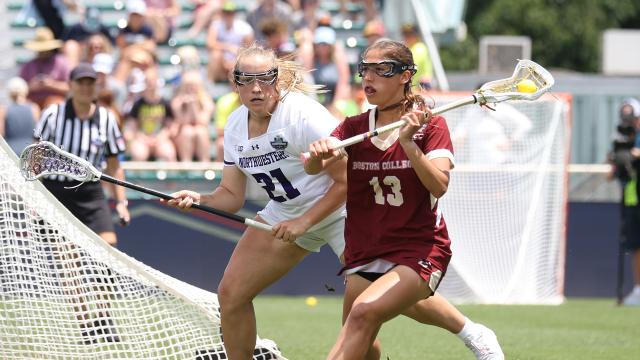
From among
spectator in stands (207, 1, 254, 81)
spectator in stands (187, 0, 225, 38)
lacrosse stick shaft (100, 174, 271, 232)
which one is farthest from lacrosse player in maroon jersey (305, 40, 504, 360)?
spectator in stands (187, 0, 225, 38)

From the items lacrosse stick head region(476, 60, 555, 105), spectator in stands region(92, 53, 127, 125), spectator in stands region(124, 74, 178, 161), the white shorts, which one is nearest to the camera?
lacrosse stick head region(476, 60, 555, 105)

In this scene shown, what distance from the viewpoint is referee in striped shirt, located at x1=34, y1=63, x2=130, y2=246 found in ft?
29.3

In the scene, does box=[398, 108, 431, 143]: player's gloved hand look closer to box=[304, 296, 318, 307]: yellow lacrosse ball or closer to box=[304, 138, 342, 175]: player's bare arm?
box=[304, 138, 342, 175]: player's bare arm

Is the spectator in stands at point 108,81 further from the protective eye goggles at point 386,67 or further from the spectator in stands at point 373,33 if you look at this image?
the protective eye goggles at point 386,67

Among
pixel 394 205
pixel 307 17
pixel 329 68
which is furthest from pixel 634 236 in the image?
pixel 394 205

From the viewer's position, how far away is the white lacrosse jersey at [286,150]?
6.31m

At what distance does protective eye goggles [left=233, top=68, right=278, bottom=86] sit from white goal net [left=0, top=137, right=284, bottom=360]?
1214 millimetres

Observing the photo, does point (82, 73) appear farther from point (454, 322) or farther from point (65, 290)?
point (454, 322)

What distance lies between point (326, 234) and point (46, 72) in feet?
28.2

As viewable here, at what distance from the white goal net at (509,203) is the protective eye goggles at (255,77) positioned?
6.84m

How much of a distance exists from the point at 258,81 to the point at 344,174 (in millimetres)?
641

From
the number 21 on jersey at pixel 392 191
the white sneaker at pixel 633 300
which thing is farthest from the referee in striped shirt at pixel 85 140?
the white sneaker at pixel 633 300

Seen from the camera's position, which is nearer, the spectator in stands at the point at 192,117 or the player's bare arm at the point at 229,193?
the player's bare arm at the point at 229,193

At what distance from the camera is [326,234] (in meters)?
6.53
